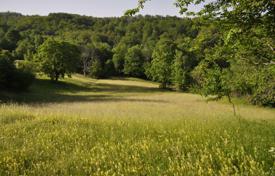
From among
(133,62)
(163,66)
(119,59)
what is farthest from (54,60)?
(119,59)

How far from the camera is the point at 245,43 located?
595 cm

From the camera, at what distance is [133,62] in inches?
3295

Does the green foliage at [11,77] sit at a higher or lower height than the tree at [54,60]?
lower

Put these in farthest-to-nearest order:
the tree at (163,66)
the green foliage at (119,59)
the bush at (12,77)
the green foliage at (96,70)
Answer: the green foliage at (119,59)
the green foliage at (96,70)
the tree at (163,66)
the bush at (12,77)

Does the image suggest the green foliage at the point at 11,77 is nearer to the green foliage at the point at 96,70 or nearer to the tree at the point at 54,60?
the tree at the point at 54,60

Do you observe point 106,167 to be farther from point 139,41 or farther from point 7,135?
point 139,41

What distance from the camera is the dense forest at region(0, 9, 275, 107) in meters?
6.51

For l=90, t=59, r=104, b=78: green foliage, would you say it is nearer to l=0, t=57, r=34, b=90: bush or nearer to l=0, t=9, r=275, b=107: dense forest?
l=0, t=9, r=275, b=107: dense forest

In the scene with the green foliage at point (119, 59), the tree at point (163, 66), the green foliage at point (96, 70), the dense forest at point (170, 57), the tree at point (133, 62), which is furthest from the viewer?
the green foliage at point (119, 59)

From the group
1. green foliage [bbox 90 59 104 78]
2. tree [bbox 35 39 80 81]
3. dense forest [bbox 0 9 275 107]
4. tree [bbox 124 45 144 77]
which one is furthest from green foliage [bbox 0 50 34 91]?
tree [bbox 124 45 144 77]

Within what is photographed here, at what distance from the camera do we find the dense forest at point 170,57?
21.4ft

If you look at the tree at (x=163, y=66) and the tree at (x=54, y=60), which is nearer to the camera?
the tree at (x=54, y=60)

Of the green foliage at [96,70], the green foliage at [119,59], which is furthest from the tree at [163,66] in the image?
the green foliage at [119,59]

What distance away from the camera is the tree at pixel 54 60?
57.4m
